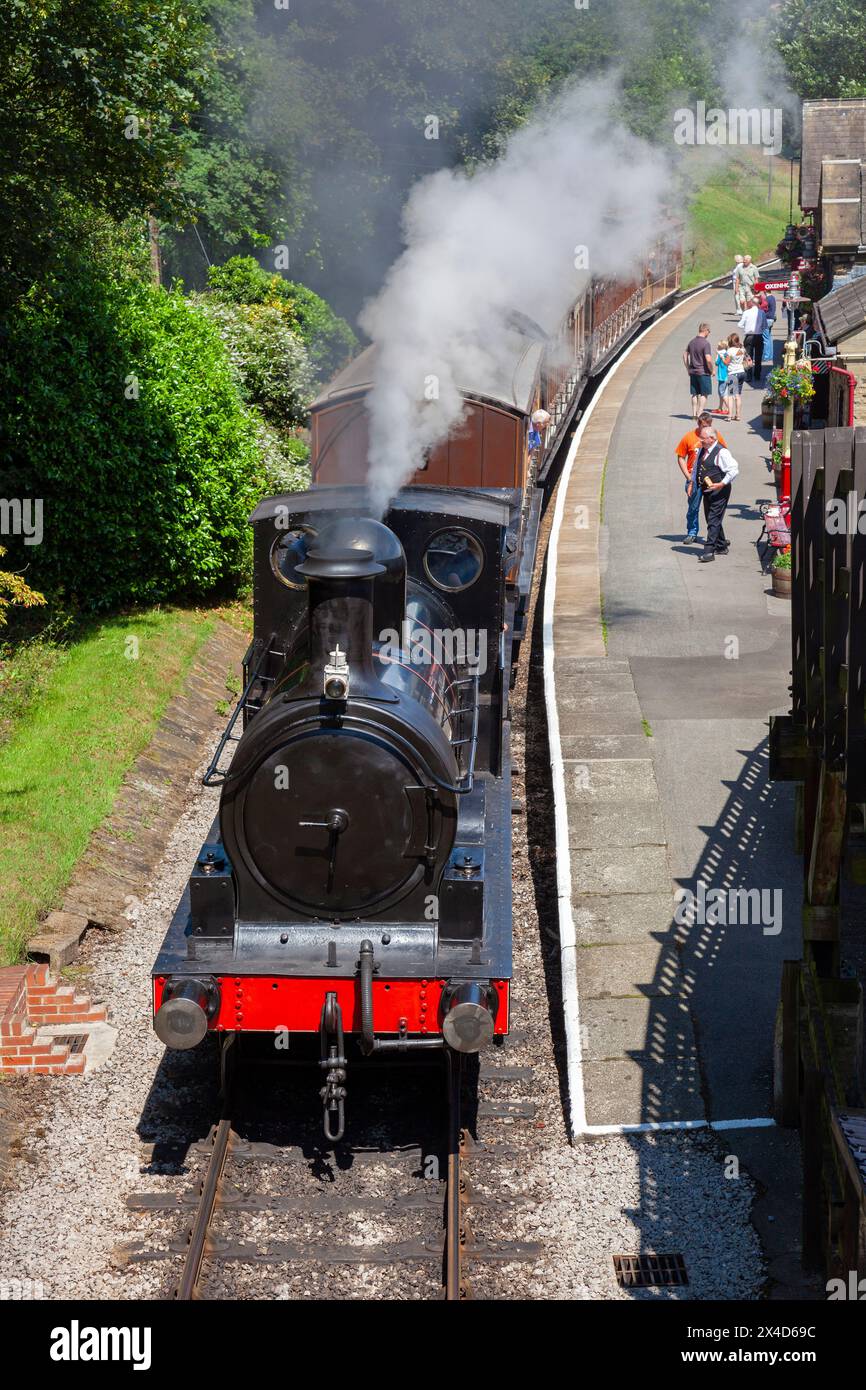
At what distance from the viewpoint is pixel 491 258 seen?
1582 centimetres

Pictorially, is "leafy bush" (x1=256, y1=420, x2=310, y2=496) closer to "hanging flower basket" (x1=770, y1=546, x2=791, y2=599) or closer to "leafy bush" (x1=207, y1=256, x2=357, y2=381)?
"leafy bush" (x1=207, y1=256, x2=357, y2=381)

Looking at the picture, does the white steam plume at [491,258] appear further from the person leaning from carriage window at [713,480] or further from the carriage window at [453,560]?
the person leaning from carriage window at [713,480]

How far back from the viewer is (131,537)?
50.1 ft

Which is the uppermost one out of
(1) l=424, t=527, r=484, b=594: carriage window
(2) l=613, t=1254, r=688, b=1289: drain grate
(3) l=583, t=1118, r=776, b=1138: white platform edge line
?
(1) l=424, t=527, r=484, b=594: carriage window

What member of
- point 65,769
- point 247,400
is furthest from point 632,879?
point 247,400

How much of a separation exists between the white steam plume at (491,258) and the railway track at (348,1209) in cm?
387

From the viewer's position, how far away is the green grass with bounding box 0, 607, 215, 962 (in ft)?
32.3

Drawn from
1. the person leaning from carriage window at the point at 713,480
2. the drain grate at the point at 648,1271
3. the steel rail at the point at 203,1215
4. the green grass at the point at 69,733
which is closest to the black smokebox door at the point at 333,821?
the steel rail at the point at 203,1215

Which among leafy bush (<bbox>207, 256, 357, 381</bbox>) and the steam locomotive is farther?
leafy bush (<bbox>207, 256, 357, 381</bbox>)

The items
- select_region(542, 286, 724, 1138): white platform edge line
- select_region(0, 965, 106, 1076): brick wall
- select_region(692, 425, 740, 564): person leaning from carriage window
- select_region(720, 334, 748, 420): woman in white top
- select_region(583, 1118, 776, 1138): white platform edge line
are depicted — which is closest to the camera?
select_region(583, 1118, 776, 1138): white platform edge line

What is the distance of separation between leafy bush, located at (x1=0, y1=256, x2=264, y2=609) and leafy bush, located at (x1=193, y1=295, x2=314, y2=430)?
405 centimetres

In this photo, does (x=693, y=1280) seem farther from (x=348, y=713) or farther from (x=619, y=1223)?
(x=348, y=713)

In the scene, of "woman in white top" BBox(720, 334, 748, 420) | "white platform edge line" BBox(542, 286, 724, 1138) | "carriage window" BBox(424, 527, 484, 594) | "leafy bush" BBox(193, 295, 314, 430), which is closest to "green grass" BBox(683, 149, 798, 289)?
"woman in white top" BBox(720, 334, 748, 420)

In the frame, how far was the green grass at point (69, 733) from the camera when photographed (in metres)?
9.84
